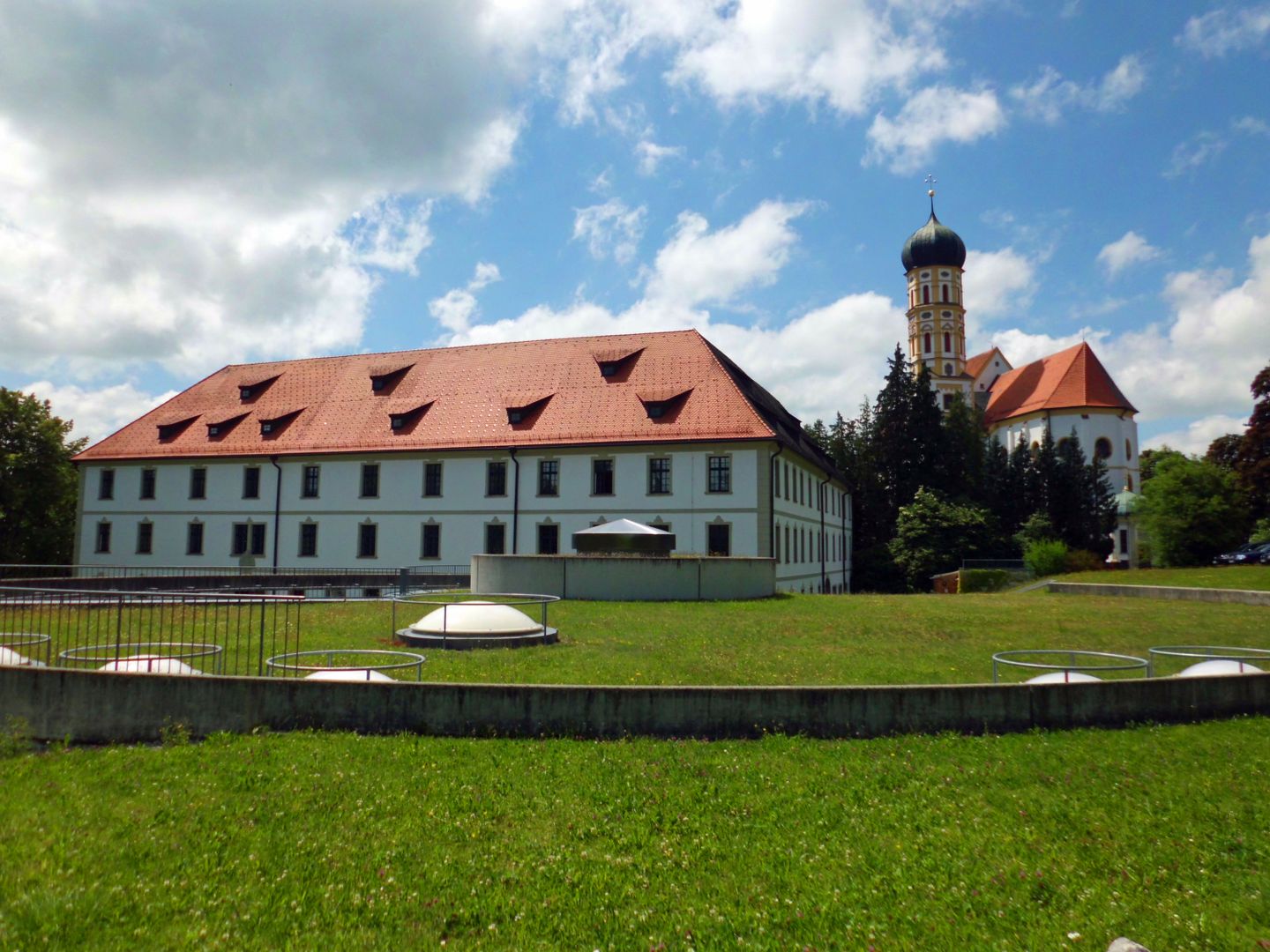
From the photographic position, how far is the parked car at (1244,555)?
4468cm

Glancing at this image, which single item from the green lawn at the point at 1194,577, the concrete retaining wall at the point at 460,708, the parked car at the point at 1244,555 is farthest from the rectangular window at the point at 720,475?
the concrete retaining wall at the point at 460,708

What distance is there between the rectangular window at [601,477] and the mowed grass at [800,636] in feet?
43.7

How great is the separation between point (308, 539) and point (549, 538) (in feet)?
39.4

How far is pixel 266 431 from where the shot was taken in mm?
44781

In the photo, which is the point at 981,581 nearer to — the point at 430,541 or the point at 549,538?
the point at 549,538

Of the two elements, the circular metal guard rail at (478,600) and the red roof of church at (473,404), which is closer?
the circular metal guard rail at (478,600)

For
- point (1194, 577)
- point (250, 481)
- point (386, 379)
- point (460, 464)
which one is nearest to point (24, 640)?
point (460, 464)

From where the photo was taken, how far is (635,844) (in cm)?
609

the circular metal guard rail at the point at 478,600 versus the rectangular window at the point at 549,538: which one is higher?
the rectangular window at the point at 549,538

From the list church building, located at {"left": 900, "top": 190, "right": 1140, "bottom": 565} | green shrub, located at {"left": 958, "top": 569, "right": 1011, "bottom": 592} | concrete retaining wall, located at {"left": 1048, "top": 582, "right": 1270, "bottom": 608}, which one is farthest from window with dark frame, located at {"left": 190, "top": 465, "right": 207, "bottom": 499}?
church building, located at {"left": 900, "top": 190, "right": 1140, "bottom": 565}

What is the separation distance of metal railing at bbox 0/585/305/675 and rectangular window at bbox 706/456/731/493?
2111 centimetres

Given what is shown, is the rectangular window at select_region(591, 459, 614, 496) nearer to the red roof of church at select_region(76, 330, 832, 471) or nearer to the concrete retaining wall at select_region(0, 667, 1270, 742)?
the red roof of church at select_region(76, 330, 832, 471)

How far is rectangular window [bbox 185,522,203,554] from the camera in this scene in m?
44.2

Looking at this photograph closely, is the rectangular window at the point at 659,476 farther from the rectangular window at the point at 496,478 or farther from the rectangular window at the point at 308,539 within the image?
the rectangular window at the point at 308,539
